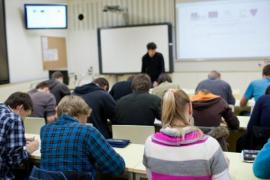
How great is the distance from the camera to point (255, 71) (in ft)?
23.0

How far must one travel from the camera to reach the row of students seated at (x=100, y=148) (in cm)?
167

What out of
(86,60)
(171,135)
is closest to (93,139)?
(171,135)

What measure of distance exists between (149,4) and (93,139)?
596cm

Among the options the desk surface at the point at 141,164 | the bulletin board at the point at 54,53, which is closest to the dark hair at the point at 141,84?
the desk surface at the point at 141,164

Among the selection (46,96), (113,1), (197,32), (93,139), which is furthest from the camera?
(113,1)

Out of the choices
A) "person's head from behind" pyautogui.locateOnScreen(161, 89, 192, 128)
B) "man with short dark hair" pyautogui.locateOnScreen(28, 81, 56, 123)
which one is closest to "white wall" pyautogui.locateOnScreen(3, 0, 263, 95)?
"man with short dark hair" pyautogui.locateOnScreen(28, 81, 56, 123)

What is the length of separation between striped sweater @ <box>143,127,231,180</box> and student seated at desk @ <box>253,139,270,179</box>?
38 cm

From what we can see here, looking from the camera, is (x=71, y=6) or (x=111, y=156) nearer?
(x=111, y=156)

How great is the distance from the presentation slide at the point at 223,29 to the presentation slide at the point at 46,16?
2411mm

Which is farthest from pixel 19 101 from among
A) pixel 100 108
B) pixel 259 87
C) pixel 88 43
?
pixel 88 43

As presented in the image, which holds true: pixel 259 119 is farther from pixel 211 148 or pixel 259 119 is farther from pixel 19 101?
pixel 19 101

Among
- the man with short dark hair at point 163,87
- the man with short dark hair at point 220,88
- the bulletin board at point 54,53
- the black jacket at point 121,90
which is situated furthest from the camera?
the bulletin board at point 54,53

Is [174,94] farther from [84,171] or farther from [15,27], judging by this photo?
[15,27]

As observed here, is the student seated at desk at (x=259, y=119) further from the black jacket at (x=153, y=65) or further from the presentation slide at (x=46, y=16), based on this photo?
the presentation slide at (x=46, y=16)
